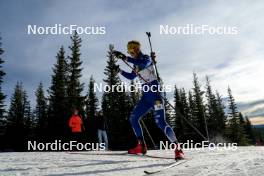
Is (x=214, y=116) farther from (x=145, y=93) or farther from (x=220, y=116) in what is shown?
(x=145, y=93)

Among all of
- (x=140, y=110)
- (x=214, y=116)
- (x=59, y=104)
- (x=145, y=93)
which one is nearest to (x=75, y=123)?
(x=140, y=110)

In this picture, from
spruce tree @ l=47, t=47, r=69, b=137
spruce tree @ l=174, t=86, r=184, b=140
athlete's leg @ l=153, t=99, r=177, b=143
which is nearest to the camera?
athlete's leg @ l=153, t=99, r=177, b=143

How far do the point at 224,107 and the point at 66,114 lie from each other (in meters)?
37.0

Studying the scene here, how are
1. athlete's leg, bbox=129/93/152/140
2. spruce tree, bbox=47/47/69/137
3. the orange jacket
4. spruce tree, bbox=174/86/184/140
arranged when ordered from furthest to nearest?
spruce tree, bbox=174/86/184/140 → spruce tree, bbox=47/47/69/137 → the orange jacket → athlete's leg, bbox=129/93/152/140

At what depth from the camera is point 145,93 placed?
699cm

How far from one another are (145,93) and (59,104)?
114 feet

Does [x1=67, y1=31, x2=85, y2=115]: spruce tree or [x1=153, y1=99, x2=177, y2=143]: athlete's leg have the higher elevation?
[x1=67, y1=31, x2=85, y2=115]: spruce tree

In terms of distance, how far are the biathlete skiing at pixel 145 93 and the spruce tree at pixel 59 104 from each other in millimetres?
32775

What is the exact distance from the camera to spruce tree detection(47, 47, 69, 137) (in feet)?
130

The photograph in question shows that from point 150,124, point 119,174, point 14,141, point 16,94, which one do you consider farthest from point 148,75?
point 16,94

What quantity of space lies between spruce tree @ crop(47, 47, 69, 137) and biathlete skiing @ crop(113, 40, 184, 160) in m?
32.8

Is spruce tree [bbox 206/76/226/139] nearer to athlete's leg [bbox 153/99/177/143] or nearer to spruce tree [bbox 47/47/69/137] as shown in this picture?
spruce tree [bbox 47/47/69/137]

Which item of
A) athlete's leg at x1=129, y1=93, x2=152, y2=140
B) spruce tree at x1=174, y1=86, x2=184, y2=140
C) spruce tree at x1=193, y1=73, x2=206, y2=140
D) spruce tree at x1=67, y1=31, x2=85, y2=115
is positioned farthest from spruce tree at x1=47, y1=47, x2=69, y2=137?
athlete's leg at x1=129, y1=93, x2=152, y2=140

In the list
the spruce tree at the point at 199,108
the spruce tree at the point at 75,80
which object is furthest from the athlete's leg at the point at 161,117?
the spruce tree at the point at 199,108
